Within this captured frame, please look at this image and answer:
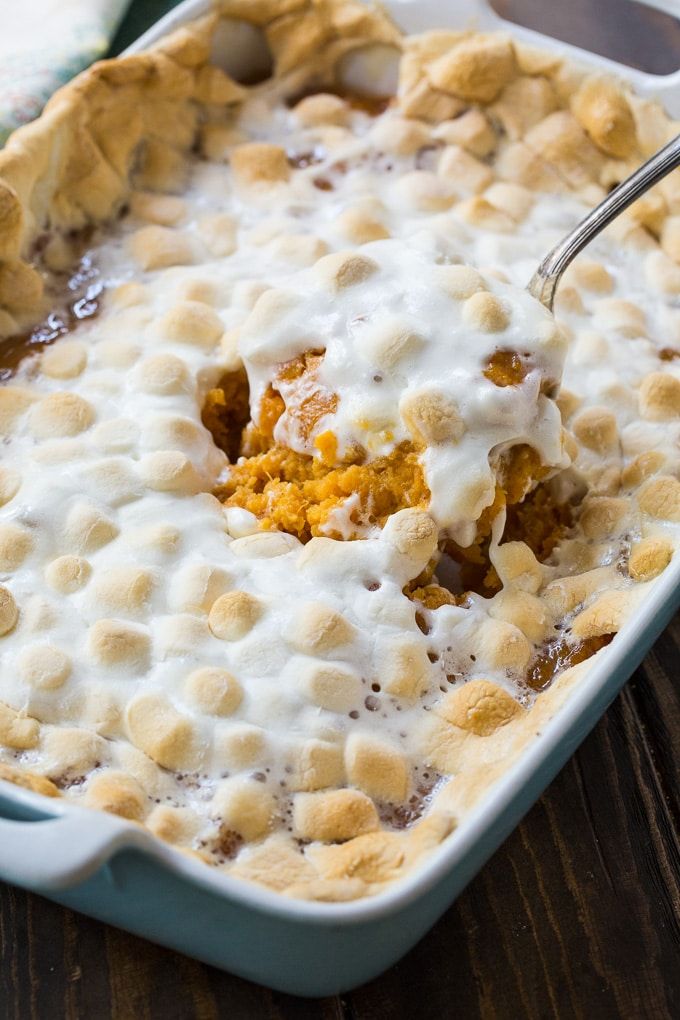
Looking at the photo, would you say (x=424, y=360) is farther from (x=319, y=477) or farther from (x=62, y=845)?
(x=62, y=845)

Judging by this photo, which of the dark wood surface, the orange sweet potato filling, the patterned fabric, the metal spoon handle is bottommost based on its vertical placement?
the dark wood surface

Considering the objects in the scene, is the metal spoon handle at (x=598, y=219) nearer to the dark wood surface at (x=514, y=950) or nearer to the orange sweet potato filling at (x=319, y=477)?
the orange sweet potato filling at (x=319, y=477)

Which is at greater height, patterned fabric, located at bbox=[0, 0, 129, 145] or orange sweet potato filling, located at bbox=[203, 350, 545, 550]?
patterned fabric, located at bbox=[0, 0, 129, 145]

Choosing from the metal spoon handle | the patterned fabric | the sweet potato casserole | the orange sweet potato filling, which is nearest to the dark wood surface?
the sweet potato casserole

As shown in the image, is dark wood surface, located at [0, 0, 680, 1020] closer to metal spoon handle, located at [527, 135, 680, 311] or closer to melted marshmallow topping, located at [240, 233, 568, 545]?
melted marshmallow topping, located at [240, 233, 568, 545]

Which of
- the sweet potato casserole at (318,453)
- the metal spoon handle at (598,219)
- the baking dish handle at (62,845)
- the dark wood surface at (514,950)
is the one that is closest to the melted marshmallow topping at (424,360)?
the sweet potato casserole at (318,453)

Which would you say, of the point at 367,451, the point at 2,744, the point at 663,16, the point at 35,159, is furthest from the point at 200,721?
the point at 663,16

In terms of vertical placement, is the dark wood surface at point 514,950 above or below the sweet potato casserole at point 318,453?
below
